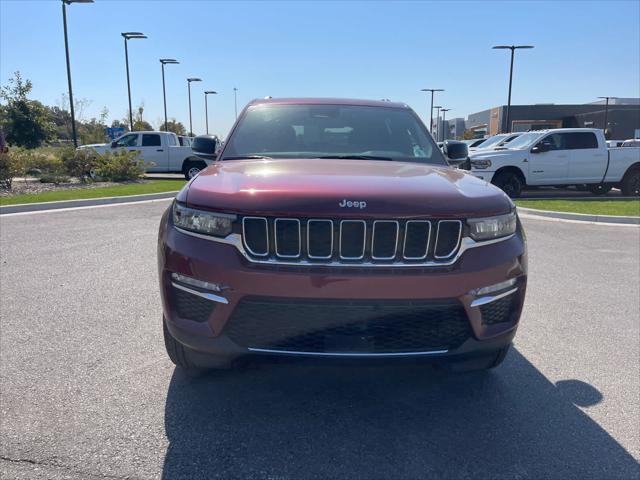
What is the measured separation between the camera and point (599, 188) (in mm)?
15516

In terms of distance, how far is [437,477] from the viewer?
2.28 m

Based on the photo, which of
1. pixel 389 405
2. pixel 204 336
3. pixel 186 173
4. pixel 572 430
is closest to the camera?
pixel 204 336

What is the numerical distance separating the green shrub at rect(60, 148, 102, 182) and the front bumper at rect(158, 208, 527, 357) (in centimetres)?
1553

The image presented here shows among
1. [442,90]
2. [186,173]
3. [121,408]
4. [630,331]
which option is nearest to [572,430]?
[630,331]

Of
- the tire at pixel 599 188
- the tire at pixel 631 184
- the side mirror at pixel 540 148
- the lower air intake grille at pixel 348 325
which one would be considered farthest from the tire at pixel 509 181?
the lower air intake grille at pixel 348 325

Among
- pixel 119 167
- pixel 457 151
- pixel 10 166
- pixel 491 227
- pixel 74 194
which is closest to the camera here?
pixel 491 227

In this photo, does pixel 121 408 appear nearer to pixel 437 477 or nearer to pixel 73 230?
pixel 437 477

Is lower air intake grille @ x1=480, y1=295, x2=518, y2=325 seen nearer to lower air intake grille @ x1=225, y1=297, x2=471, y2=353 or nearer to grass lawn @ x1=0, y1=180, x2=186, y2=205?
lower air intake grille @ x1=225, y1=297, x2=471, y2=353

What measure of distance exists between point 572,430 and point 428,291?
1.18m

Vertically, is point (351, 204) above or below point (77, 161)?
above

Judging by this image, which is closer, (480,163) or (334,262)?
(334,262)

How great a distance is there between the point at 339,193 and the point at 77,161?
16.0 metres

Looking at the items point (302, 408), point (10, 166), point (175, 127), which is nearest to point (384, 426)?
point (302, 408)

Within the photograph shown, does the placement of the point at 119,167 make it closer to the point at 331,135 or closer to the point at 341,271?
the point at 331,135
